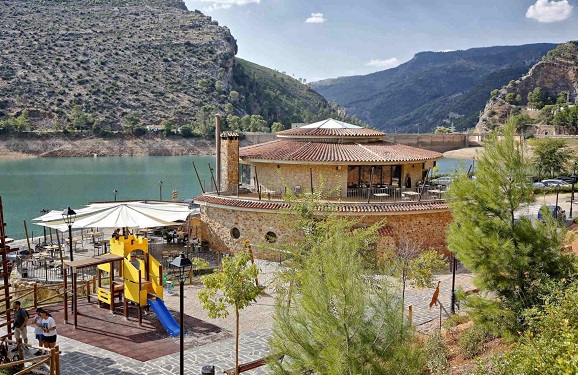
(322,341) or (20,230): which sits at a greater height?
(322,341)

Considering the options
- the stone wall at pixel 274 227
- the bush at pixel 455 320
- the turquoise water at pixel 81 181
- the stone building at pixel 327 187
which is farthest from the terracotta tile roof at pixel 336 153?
the bush at pixel 455 320

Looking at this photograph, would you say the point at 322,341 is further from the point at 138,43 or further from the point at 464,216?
the point at 138,43

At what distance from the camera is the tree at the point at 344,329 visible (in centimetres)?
690

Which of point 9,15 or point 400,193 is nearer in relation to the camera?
point 400,193

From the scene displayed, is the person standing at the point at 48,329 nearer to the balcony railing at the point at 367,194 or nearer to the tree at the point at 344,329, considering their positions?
the tree at the point at 344,329

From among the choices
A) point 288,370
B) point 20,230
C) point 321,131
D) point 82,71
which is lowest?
point 20,230

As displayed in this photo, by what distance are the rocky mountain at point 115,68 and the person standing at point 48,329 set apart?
95.0 metres

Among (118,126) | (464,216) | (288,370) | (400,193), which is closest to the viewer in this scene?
(288,370)

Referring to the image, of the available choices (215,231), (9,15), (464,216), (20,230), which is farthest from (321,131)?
(9,15)

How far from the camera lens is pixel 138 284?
49.0 ft

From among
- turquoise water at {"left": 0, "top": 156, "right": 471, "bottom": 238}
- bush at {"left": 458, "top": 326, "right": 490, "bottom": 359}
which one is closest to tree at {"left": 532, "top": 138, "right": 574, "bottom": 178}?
turquoise water at {"left": 0, "top": 156, "right": 471, "bottom": 238}

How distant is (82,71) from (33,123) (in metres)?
23.8

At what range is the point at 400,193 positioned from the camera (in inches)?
955

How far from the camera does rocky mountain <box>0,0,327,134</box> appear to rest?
107 metres
